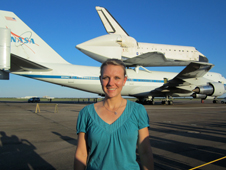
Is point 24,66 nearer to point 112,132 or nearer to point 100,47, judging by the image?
point 100,47

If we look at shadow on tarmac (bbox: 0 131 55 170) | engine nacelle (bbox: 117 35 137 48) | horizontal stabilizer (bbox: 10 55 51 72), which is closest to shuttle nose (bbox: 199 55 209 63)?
engine nacelle (bbox: 117 35 137 48)

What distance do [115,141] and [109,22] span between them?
1084 inches

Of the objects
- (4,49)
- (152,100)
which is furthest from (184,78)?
(4,49)

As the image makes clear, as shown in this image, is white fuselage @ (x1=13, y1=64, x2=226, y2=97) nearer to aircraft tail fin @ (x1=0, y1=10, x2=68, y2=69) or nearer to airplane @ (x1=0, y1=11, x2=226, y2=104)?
airplane @ (x1=0, y1=11, x2=226, y2=104)

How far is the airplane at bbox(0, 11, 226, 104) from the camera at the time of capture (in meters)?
19.1

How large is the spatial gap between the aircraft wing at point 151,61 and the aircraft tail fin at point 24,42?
10.3 meters

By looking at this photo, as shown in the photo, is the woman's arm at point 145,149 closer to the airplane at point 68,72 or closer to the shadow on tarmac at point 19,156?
the shadow on tarmac at point 19,156

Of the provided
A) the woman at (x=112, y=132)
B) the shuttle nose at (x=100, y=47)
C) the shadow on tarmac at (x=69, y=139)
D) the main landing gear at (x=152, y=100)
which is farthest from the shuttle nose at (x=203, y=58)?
the woman at (x=112, y=132)

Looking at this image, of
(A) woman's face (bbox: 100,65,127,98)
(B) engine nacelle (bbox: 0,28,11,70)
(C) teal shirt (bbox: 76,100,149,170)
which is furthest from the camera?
(B) engine nacelle (bbox: 0,28,11,70)

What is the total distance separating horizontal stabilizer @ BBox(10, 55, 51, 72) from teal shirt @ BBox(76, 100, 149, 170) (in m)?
16.9

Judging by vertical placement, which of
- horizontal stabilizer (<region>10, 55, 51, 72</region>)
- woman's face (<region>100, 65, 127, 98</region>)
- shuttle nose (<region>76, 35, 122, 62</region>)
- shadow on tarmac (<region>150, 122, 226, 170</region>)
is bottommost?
shadow on tarmac (<region>150, 122, 226, 170</region>)

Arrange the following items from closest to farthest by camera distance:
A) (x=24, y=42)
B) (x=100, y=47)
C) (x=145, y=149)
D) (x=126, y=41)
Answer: (x=145, y=149) → (x=24, y=42) → (x=100, y=47) → (x=126, y=41)

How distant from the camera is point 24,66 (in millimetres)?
18109

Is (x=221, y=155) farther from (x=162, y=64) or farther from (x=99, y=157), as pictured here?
(x=162, y=64)
